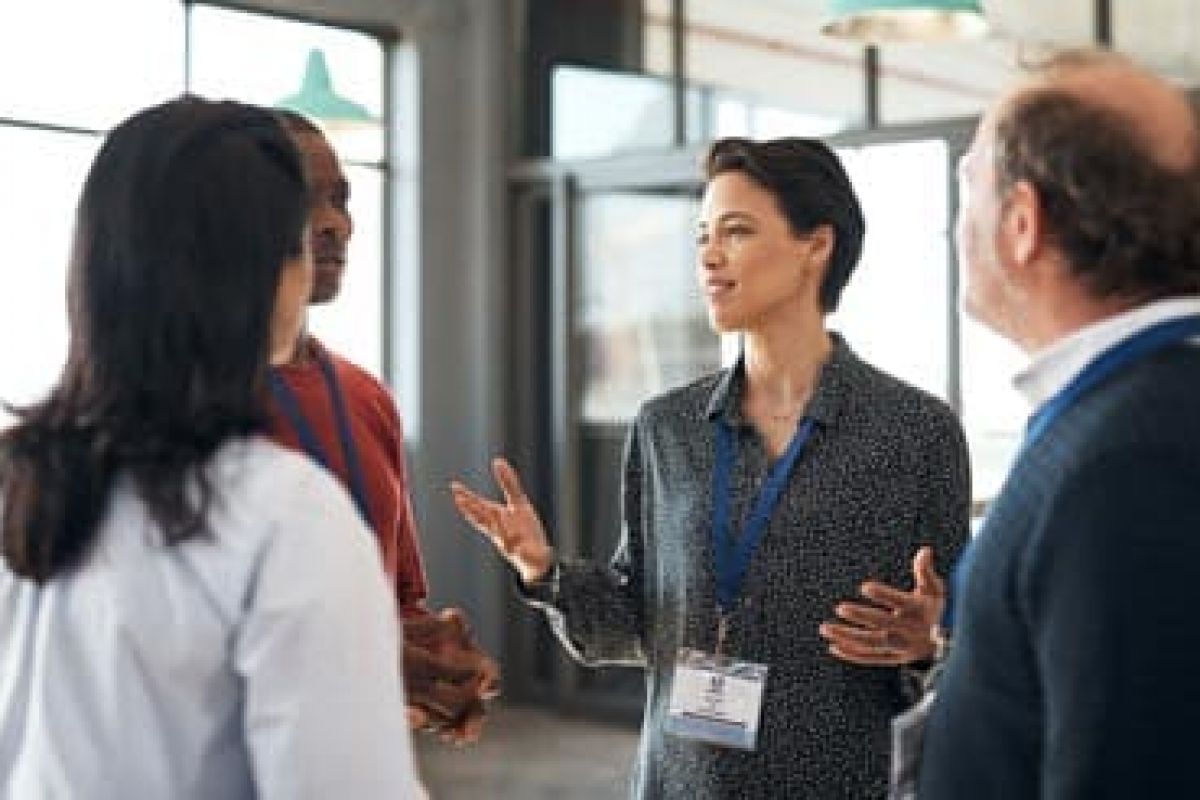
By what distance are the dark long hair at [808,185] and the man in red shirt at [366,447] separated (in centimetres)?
55

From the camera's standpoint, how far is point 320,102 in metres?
5.06

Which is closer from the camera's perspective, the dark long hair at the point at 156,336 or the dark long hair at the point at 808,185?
the dark long hair at the point at 156,336

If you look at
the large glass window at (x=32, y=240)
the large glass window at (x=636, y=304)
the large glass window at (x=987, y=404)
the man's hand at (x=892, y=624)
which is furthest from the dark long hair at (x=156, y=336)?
the large glass window at (x=636, y=304)

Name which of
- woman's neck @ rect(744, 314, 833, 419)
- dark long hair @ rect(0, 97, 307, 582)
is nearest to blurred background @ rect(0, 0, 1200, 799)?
woman's neck @ rect(744, 314, 833, 419)

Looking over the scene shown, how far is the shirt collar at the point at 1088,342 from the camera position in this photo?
1.31 metres

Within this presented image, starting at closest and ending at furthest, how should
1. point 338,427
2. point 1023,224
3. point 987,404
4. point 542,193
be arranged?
point 1023,224, point 338,427, point 987,404, point 542,193

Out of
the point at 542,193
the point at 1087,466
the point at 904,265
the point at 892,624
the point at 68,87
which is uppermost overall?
the point at 68,87

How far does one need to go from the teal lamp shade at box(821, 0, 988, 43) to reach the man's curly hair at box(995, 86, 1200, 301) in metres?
2.42

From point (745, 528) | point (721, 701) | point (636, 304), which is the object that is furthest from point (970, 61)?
point (721, 701)

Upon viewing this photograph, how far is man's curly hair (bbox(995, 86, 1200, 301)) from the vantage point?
1294mm

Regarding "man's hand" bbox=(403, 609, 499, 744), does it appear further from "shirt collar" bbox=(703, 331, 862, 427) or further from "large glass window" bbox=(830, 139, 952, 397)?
"large glass window" bbox=(830, 139, 952, 397)

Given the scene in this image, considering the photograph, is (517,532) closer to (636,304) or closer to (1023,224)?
(1023,224)

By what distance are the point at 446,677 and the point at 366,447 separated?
29cm

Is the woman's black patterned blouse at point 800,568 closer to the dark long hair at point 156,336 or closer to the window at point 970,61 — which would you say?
the dark long hair at point 156,336
